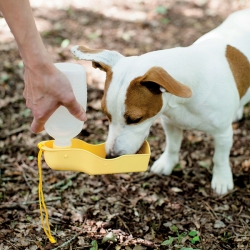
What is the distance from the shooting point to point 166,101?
2.88m

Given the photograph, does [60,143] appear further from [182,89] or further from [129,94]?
[182,89]

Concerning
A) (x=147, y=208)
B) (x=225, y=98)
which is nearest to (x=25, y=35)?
(x=225, y=98)

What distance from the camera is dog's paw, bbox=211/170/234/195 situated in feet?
11.7

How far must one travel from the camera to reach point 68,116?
A: 8.43 feet

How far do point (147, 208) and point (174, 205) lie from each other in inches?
8.9

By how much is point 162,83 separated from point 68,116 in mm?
597

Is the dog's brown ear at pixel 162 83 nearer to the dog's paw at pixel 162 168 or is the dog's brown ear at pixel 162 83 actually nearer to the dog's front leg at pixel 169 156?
the dog's front leg at pixel 169 156

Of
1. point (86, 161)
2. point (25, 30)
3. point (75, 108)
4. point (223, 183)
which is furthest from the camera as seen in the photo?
point (223, 183)

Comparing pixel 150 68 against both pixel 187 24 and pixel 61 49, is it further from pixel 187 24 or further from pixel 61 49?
Answer: pixel 187 24

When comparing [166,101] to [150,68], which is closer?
[150,68]

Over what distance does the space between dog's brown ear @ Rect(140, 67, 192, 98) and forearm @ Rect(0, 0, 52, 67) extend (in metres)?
0.66

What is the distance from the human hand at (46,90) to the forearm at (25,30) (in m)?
0.05

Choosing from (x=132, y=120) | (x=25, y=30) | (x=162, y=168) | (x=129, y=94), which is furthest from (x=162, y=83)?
(x=162, y=168)

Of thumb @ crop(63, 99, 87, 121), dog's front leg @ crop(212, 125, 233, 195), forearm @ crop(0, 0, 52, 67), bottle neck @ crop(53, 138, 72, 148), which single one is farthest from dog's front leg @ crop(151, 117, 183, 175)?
forearm @ crop(0, 0, 52, 67)
